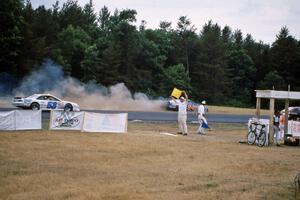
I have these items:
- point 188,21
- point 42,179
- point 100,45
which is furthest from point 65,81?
point 42,179

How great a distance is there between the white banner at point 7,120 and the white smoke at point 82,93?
27.4 meters

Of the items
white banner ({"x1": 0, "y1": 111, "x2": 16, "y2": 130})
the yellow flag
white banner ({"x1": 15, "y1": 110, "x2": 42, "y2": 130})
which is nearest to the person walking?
the yellow flag

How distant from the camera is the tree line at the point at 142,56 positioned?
58.8 m

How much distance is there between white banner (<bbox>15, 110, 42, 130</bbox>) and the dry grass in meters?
0.99

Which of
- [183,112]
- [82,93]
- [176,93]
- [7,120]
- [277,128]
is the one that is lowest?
[7,120]

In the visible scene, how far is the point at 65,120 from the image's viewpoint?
2617cm

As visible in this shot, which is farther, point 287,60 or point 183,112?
point 287,60

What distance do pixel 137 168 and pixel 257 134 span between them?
1101cm

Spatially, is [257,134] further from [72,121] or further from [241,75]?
[241,75]

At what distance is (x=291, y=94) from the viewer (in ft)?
83.4

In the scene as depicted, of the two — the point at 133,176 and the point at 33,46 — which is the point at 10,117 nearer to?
the point at 133,176

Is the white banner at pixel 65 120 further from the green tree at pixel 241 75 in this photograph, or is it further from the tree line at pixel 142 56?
the green tree at pixel 241 75

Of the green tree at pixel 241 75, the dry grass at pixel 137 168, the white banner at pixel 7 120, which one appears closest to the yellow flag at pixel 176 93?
the dry grass at pixel 137 168

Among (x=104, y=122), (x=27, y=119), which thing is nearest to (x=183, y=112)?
(x=104, y=122)
